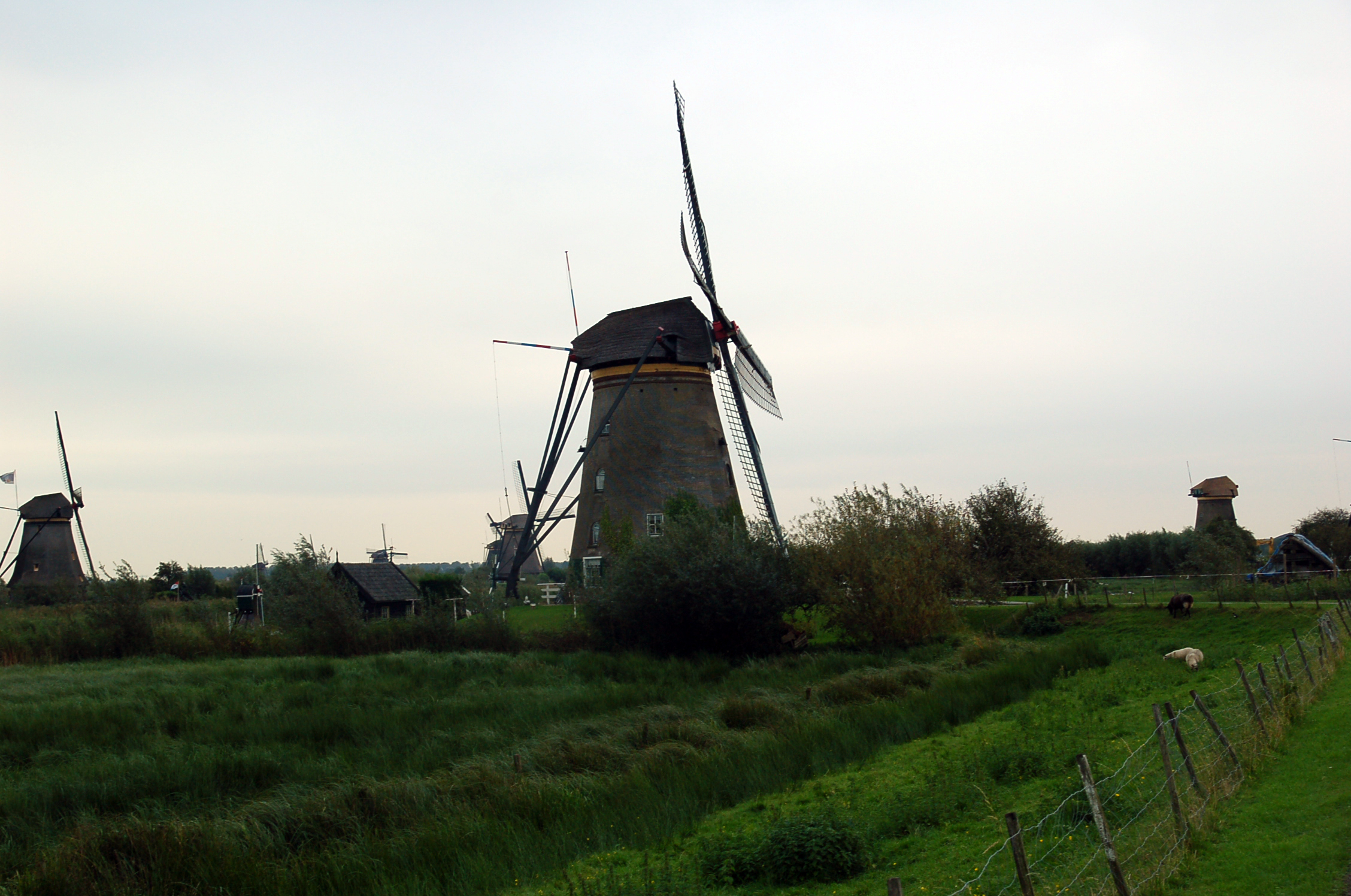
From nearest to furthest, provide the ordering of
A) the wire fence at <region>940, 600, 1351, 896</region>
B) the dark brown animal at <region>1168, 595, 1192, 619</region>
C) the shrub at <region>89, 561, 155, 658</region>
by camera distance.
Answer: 1. the wire fence at <region>940, 600, 1351, 896</region>
2. the dark brown animal at <region>1168, 595, 1192, 619</region>
3. the shrub at <region>89, 561, 155, 658</region>

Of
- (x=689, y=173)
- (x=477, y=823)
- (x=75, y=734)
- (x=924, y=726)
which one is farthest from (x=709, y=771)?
(x=689, y=173)

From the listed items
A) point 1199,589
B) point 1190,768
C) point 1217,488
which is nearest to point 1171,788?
point 1190,768

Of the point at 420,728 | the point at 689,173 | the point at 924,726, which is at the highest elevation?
the point at 689,173

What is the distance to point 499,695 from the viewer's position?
74.9 feet

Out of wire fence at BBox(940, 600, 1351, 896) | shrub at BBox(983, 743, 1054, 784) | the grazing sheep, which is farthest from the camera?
the grazing sheep

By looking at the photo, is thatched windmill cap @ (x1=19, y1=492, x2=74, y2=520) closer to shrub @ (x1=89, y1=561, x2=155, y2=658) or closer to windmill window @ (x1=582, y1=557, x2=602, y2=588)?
shrub @ (x1=89, y1=561, x2=155, y2=658)

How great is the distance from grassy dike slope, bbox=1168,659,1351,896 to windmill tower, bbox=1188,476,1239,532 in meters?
70.6

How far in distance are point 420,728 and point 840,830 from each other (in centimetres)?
1030

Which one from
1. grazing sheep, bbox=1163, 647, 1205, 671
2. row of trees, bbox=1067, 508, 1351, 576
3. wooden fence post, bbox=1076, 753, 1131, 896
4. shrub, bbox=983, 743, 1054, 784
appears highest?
wooden fence post, bbox=1076, 753, 1131, 896

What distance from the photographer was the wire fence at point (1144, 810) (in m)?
8.16

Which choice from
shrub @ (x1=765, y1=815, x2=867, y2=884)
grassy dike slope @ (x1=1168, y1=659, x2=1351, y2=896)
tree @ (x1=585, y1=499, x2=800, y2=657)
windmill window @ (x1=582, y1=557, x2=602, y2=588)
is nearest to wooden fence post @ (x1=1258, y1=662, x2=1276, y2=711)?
grassy dike slope @ (x1=1168, y1=659, x2=1351, y2=896)

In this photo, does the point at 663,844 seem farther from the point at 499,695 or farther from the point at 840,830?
the point at 499,695

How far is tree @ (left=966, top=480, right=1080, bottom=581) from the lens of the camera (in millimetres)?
43406

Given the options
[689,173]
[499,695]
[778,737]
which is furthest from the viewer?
[689,173]
